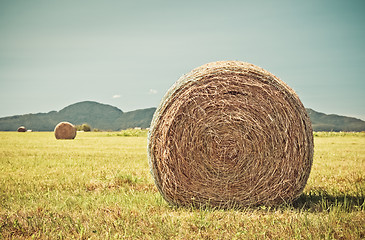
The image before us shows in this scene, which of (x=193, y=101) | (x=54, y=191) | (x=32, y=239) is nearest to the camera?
(x=32, y=239)

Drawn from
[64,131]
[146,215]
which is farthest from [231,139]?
[64,131]

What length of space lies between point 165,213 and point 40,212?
1644mm

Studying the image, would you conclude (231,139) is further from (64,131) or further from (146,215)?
(64,131)

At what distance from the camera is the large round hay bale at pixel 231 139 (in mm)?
4441

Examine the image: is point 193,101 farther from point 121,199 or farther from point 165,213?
point 121,199

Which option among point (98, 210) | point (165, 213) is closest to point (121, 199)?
point (98, 210)

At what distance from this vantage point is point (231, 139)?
4.47 m

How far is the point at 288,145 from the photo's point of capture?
175 inches

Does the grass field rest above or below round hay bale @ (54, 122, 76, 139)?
below

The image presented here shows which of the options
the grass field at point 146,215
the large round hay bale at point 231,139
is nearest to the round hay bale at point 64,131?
the grass field at point 146,215

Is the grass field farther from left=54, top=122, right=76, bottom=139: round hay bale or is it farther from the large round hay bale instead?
left=54, top=122, right=76, bottom=139: round hay bale

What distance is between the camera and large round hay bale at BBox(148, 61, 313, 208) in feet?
14.6

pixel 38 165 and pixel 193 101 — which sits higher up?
pixel 193 101

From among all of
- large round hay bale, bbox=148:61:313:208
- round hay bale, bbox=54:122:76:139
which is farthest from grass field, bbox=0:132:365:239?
round hay bale, bbox=54:122:76:139
